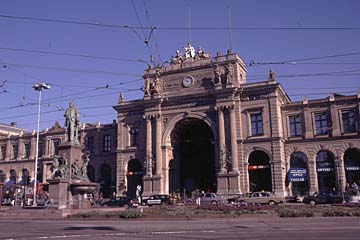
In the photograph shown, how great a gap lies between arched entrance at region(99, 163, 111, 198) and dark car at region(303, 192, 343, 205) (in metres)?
35.3

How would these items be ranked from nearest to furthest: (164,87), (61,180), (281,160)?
1. (61,180)
2. (281,160)
3. (164,87)

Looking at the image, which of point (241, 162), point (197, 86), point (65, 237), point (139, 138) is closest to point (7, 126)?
point (139, 138)

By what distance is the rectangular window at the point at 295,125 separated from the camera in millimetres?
57438

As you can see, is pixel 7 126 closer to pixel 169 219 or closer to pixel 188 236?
pixel 169 219

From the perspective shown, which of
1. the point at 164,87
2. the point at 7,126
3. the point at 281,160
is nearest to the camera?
the point at 281,160

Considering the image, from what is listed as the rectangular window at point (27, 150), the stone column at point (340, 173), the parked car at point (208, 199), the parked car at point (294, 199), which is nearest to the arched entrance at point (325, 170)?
the stone column at point (340, 173)

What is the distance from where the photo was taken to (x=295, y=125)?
2271 inches

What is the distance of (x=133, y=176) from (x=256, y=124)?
2120cm

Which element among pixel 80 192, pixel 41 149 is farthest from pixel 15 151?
pixel 80 192

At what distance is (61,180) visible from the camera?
32750mm

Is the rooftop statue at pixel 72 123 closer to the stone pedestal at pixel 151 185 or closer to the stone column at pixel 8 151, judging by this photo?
the stone pedestal at pixel 151 185

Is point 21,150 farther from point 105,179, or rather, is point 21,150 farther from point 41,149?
point 105,179

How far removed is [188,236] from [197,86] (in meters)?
46.1

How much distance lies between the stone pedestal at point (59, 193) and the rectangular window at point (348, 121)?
38154 mm
